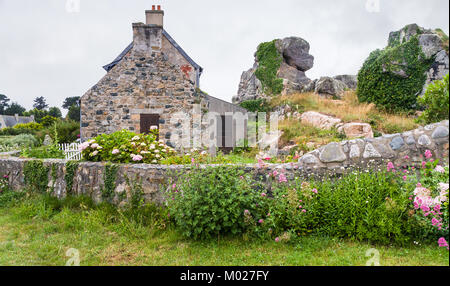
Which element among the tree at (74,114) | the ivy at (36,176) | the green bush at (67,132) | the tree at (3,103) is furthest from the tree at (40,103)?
the ivy at (36,176)

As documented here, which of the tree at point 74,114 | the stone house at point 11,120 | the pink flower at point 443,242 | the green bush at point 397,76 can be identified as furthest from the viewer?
the stone house at point 11,120

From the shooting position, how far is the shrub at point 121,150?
5.17 metres

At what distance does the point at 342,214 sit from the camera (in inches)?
137

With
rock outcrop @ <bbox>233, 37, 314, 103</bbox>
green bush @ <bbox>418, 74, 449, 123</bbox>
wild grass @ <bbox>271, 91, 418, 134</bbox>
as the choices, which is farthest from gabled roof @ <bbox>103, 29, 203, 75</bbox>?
green bush @ <bbox>418, 74, 449, 123</bbox>

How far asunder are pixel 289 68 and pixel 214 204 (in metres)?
18.9

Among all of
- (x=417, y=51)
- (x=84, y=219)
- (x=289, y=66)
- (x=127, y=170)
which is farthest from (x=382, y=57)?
(x=84, y=219)

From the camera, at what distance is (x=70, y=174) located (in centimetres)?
518

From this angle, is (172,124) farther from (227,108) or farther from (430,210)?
(430,210)

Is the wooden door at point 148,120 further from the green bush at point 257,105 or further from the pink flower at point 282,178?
the green bush at point 257,105

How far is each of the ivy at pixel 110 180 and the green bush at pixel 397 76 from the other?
44.4ft

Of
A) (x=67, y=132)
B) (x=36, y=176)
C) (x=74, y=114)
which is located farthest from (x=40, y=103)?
(x=36, y=176)

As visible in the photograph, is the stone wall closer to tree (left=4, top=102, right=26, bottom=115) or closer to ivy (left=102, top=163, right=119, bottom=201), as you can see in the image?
ivy (left=102, top=163, right=119, bottom=201)

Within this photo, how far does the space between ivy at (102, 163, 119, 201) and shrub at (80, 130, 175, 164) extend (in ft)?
1.25
